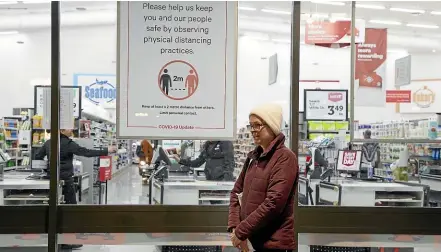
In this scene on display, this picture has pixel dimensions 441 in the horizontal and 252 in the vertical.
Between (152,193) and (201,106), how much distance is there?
1511 mm

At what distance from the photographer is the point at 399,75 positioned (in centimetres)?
A: 488

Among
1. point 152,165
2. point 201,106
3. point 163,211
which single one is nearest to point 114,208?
point 163,211

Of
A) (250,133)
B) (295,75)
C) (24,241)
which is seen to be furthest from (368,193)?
(24,241)

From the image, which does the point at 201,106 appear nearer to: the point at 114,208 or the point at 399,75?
the point at 114,208

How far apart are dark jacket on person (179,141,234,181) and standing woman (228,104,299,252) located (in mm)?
1646

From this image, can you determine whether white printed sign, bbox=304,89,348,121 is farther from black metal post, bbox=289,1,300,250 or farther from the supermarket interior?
black metal post, bbox=289,1,300,250

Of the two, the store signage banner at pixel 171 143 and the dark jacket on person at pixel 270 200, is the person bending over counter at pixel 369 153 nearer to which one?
the store signage banner at pixel 171 143

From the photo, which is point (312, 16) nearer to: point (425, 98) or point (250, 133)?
point (425, 98)

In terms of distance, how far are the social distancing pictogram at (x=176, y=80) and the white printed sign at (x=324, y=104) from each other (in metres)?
3.37

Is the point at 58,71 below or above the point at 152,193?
above

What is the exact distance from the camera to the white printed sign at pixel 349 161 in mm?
6000

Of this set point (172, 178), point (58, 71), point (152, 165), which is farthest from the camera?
point (152, 165)


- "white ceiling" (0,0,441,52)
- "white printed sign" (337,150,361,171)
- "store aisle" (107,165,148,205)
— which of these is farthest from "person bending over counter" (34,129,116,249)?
"white ceiling" (0,0,441,52)

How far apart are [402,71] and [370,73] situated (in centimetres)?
126
